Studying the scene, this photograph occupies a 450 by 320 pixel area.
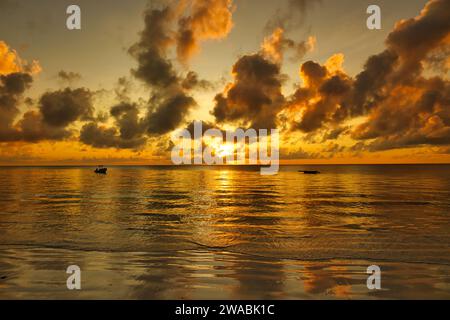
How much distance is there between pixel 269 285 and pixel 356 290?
2.61 m

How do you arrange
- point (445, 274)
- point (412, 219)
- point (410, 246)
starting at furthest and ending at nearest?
point (412, 219) < point (410, 246) < point (445, 274)

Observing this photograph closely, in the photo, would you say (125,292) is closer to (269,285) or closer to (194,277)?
(194,277)

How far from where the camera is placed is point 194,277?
1084cm

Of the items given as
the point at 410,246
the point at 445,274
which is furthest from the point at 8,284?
the point at 410,246

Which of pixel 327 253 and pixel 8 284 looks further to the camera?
Answer: pixel 327 253

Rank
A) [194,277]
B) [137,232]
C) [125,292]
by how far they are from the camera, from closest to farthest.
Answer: [125,292] → [194,277] → [137,232]

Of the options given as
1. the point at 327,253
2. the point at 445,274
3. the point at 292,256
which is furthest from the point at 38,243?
the point at 445,274
